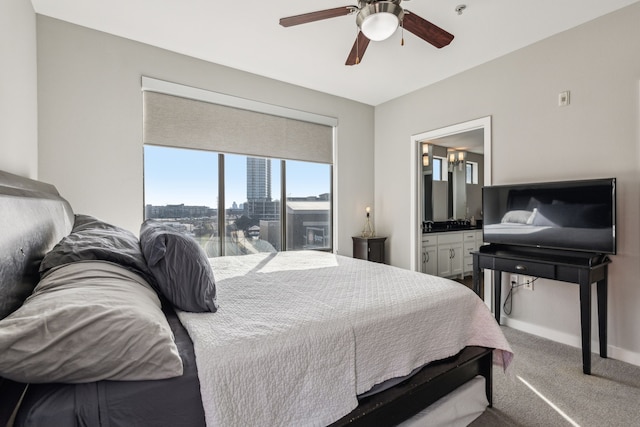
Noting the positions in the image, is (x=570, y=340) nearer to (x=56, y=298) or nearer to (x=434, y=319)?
(x=434, y=319)

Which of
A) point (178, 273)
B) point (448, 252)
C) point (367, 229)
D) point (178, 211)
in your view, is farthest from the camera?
point (448, 252)

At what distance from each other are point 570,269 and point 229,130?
3.38 meters

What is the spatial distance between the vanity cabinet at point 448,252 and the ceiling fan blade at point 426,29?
9.48 feet

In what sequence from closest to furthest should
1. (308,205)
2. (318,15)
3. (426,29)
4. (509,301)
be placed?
(318,15) → (426,29) → (509,301) → (308,205)

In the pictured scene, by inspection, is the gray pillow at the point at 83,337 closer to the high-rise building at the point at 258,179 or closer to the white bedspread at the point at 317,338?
the white bedspread at the point at 317,338

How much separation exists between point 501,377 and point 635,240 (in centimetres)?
149

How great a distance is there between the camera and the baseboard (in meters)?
2.43

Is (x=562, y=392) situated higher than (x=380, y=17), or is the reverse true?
(x=380, y=17)

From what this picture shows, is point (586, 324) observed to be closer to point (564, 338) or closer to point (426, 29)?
point (564, 338)

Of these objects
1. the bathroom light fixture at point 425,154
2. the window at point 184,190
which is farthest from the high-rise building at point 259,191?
the bathroom light fixture at point 425,154

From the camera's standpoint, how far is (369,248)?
4320 millimetres

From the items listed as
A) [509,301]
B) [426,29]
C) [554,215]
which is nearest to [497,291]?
[509,301]

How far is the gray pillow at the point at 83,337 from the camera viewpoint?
0.75 m

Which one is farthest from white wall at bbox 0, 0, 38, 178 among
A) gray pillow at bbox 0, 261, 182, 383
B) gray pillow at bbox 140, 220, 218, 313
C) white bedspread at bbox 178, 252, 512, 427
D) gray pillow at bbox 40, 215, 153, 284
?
white bedspread at bbox 178, 252, 512, 427
